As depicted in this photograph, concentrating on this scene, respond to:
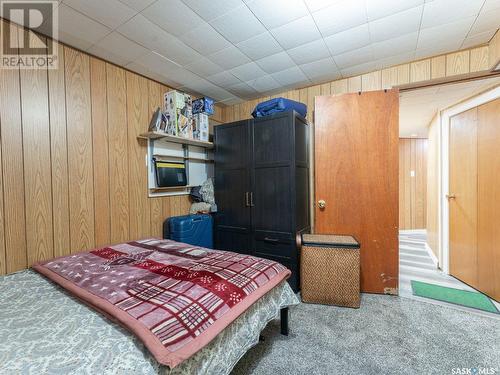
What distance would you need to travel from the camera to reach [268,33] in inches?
79.4

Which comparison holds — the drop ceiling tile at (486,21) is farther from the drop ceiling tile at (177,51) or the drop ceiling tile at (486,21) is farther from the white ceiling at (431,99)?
the drop ceiling tile at (177,51)

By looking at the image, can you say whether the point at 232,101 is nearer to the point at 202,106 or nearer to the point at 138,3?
the point at 202,106

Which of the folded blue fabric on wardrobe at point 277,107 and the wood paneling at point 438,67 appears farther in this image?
the folded blue fabric on wardrobe at point 277,107

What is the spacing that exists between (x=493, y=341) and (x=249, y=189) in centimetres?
247

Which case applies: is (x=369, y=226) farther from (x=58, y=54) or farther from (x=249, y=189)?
(x=58, y=54)

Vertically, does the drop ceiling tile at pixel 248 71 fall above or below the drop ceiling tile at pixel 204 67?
above

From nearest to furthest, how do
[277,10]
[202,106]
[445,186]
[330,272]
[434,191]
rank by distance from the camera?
1. [277,10]
2. [330,272]
3. [202,106]
4. [445,186]
5. [434,191]

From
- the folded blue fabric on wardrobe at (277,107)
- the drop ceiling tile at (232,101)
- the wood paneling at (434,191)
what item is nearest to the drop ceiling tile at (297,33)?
the folded blue fabric on wardrobe at (277,107)

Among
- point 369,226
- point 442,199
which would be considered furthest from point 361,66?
point 442,199

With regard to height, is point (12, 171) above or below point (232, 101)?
below

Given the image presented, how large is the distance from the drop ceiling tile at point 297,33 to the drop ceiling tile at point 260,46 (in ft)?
0.20

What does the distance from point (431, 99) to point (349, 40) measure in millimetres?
1871

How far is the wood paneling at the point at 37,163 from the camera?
1821 millimetres

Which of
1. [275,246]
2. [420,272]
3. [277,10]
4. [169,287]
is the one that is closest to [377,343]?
[275,246]
